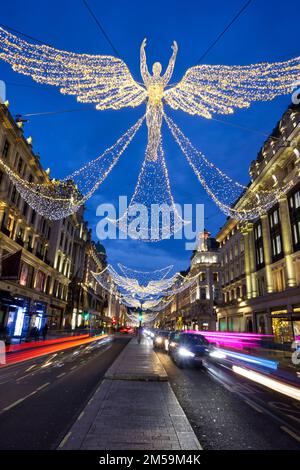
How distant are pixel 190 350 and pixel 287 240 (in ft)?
78.4

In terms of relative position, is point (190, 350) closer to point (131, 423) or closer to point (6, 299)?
point (131, 423)

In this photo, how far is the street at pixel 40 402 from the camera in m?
5.22

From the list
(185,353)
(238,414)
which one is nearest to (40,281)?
(185,353)

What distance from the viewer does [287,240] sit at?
3466 centimetres

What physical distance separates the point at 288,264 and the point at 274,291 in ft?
19.4

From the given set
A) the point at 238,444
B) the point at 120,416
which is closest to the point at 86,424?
the point at 120,416

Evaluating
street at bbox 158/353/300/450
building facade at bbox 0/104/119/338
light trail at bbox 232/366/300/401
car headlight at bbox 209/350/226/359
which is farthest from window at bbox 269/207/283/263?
building facade at bbox 0/104/119/338

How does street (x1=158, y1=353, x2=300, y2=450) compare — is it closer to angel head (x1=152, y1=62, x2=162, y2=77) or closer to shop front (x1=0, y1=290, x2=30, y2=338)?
angel head (x1=152, y1=62, x2=162, y2=77)

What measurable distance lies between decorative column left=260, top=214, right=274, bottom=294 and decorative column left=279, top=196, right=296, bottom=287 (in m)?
4.70

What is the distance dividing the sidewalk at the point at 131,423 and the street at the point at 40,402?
1.33ft

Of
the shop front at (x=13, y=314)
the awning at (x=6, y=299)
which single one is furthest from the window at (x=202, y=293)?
the awning at (x=6, y=299)

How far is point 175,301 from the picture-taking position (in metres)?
121
